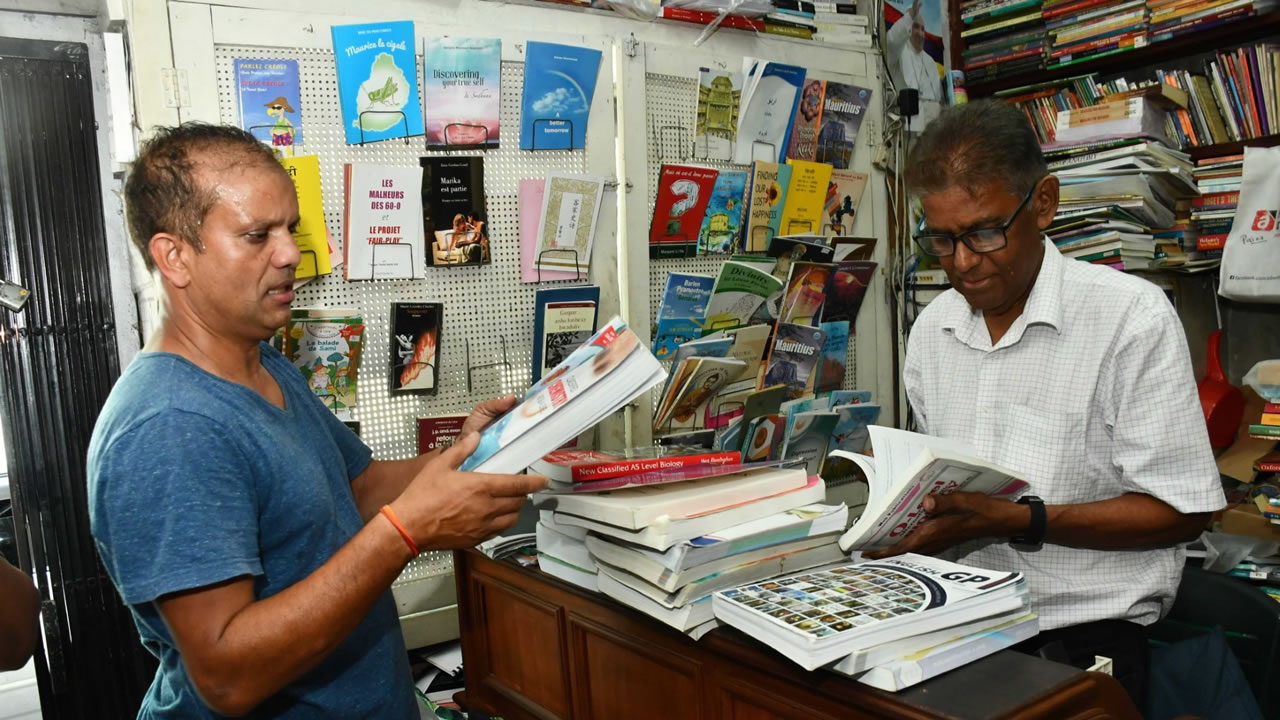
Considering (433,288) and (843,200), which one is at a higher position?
(843,200)

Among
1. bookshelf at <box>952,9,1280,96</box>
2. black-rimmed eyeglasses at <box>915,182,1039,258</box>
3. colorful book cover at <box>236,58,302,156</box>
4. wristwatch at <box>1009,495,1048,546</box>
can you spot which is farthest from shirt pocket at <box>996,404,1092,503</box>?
bookshelf at <box>952,9,1280,96</box>

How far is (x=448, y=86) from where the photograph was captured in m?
2.03

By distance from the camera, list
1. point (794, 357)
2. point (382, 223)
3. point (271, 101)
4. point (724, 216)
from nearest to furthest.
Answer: point (271, 101) → point (382, 223) → point (724, 216) → point (794, 357)

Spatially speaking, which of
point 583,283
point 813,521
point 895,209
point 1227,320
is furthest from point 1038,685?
point 1227,320

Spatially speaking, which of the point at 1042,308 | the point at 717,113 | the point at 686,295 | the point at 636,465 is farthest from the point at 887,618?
the point at 717,113

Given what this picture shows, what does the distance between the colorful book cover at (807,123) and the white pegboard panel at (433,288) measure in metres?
0.78

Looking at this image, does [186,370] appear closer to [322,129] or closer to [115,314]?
[322,129]

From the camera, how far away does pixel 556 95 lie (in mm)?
2189

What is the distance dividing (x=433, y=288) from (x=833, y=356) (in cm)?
137

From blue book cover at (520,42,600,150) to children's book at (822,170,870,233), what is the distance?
3.03ft

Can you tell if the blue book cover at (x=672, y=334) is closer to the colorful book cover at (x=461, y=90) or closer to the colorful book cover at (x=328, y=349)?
the colorful book cover at (x=461, y=90)

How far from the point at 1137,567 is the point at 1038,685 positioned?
69cm

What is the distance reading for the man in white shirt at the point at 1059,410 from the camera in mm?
1323

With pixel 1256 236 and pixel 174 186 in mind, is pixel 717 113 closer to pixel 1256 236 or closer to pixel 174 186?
pixel 1256 236
